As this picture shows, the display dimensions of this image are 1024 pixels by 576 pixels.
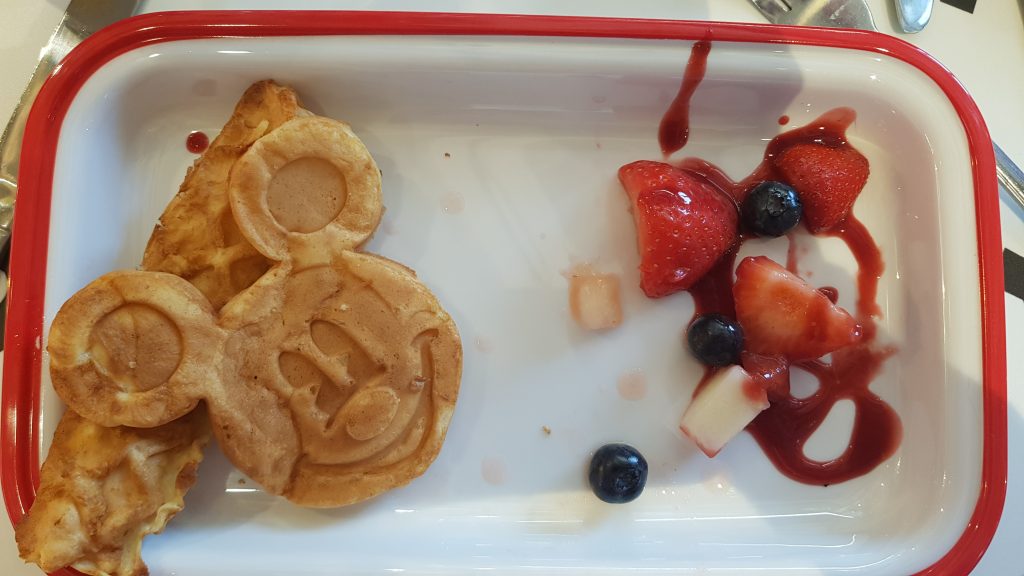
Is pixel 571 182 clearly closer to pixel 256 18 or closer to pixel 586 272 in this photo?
pixel 586 272

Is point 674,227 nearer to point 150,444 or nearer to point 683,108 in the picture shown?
point 683,108

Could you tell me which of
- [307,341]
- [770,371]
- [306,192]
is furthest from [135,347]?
[770,371]

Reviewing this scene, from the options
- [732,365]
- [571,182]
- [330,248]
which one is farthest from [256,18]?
[732,365]

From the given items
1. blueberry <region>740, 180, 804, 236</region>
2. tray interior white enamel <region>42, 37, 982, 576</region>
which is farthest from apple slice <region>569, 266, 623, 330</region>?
blueberry <region>740, 180, 804, 236</region>

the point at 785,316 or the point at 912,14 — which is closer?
the point at 785,316

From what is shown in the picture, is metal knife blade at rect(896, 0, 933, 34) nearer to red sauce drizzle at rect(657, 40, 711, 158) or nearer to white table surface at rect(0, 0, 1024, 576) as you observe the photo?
white table surface at rect(0, 0, 1024, 576)

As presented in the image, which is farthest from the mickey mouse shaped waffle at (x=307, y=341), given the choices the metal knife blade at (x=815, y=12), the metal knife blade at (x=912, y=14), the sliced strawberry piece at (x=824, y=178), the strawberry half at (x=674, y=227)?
the metal knife blade at (x=912, y=14)
